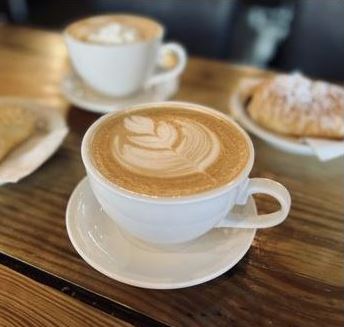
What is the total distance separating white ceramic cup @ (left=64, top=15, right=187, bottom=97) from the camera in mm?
816

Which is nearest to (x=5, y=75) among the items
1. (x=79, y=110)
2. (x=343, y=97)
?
(x=79, y=110)

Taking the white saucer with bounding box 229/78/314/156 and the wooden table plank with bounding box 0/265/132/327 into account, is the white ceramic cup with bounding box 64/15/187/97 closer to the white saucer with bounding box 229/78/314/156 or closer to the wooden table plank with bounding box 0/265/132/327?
the white saucer with bounding box 229/78/314/156

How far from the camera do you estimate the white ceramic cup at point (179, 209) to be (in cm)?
45

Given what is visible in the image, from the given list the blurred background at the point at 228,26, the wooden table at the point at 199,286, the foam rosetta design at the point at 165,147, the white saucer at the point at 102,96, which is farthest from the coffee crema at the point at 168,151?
the blurred background at the point at 228,26

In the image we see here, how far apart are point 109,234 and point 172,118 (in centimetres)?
18

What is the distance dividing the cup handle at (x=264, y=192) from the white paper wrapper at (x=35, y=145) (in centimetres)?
31

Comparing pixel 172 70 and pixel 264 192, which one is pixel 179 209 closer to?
pixel 264 192

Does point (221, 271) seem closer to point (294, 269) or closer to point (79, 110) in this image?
point (294, 269)

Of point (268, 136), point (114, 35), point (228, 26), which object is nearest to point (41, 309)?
point (268, 136)

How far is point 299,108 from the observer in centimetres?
75

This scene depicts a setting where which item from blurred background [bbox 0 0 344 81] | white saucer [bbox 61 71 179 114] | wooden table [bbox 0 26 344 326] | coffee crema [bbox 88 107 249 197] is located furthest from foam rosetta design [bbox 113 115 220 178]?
blurred background [bbox 0 0 344 81]

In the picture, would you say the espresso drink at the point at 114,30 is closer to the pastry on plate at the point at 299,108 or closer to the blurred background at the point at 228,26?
the pastry on plate at the point at 299,108

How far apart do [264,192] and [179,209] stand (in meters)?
0.13

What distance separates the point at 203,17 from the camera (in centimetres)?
148
